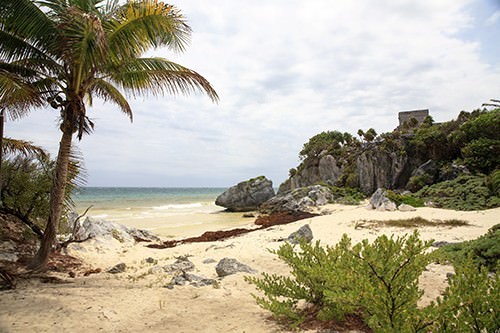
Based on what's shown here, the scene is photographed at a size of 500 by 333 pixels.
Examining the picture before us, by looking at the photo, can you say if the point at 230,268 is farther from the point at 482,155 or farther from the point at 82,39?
the point at 482,155

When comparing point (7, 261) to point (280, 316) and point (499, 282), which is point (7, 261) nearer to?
point (280, 316)

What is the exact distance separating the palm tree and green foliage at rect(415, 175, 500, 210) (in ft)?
50.7

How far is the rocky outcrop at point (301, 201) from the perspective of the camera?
2443cm

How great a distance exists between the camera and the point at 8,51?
6094mm

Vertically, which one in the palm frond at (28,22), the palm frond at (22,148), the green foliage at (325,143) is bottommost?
the palm frond at (22,148)

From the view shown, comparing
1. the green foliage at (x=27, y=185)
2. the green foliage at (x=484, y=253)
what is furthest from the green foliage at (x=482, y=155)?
the green foliage at (x=27, y=185)

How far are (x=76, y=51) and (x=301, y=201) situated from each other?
21.2 m

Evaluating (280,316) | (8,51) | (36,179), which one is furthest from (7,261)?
(280,316)

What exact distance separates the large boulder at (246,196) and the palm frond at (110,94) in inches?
1001

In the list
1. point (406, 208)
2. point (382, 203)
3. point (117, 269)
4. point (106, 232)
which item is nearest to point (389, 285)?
point (117, 269)

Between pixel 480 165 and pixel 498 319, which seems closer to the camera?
pixel 498 319

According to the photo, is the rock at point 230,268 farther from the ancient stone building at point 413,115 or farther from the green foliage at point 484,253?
the ancient stone building at point 413,115

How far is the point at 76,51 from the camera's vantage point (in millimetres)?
5645

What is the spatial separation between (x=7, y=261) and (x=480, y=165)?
25502 mm
